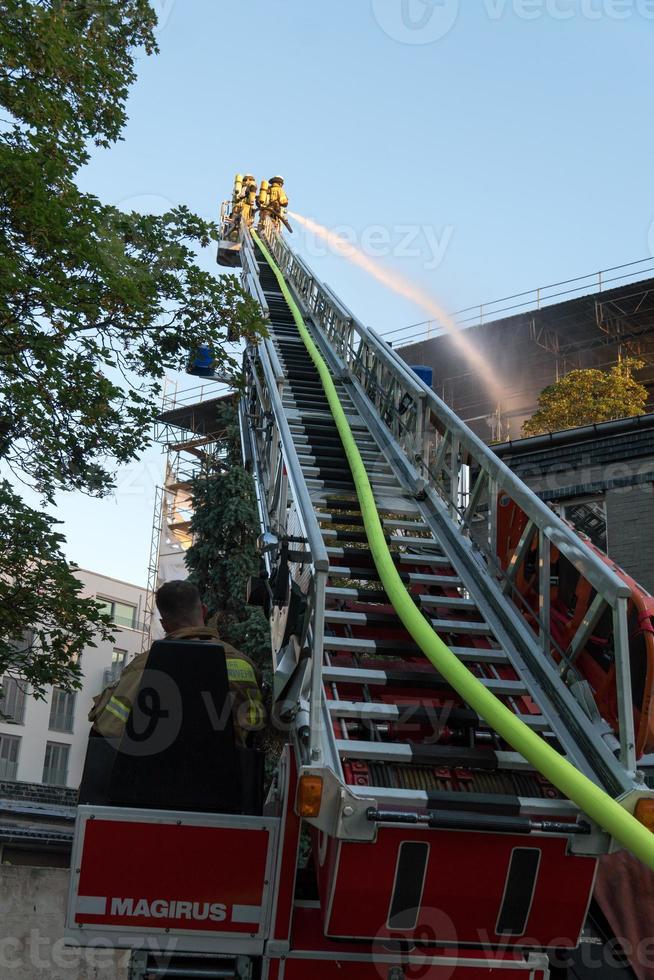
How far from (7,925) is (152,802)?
533cm

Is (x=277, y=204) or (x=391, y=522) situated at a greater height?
(x=277, y=204)

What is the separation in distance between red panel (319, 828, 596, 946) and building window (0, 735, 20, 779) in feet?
104

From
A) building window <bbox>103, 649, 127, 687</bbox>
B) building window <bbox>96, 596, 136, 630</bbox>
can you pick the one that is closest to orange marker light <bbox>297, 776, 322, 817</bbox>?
building window <bbox>103, 649, 127, 687</bbox>

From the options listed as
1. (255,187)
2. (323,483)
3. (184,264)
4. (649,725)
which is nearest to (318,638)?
(649,725)

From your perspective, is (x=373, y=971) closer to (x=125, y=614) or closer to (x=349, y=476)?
(x=349, y=476)

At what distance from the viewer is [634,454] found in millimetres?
12172

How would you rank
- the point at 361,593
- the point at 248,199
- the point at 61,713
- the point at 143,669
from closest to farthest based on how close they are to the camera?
1. the point at 143,669
2. the point at 361,593
3. the point at 248,199
4. the point at 61,713

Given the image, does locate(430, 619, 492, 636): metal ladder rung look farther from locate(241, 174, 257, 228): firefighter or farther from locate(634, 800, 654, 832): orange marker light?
locate(241, 174, 257, 228): firefighter

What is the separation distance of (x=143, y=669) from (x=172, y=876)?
0.85 m

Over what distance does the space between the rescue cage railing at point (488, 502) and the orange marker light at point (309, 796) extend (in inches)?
50.6

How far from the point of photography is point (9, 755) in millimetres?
33625

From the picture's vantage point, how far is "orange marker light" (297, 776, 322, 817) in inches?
148

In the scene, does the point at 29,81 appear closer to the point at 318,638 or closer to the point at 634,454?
the point at 318,638

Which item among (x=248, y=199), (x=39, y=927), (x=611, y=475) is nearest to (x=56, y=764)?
(x=248, y=199)
